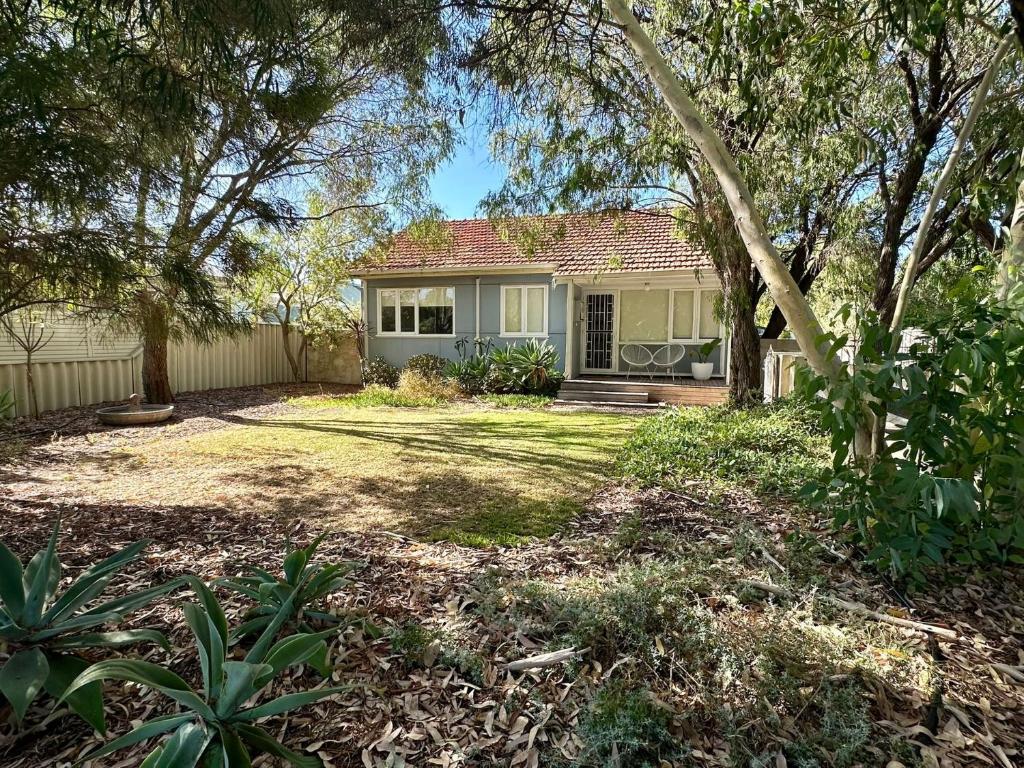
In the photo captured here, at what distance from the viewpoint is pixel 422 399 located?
11609 millimetres

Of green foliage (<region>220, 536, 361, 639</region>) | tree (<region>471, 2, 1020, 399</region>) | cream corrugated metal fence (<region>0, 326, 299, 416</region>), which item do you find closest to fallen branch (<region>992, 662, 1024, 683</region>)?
green foliage (<region>220, 536, 361, 639</region>)

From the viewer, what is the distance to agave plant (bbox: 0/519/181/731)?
1.59 meters

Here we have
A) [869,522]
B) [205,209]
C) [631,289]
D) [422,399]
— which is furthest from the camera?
[631,289]

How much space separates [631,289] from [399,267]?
6061 millimetres

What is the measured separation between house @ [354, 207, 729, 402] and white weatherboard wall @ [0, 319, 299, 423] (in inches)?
A: 137

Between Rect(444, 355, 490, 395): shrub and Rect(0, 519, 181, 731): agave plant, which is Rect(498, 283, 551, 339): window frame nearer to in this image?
Rect(444, 355, 490, 395): shrub

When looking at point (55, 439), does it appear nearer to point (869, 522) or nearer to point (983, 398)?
point (869, 522)

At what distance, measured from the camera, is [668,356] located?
13156 millimetres

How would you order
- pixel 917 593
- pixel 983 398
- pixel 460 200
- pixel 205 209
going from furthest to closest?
pixel 460 200, pixel 205 209, pixel 917 593, pixel 983 398

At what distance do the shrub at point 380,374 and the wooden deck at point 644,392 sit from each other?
4625 millimetres

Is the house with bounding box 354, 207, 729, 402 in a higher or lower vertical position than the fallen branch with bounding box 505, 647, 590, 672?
higher

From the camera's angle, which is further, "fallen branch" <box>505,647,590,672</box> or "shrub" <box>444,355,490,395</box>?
"shrub" <box>444,355,490,395</box>

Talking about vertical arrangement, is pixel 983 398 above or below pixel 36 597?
above

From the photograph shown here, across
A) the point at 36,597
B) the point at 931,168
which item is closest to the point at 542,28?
the point at 36,597
